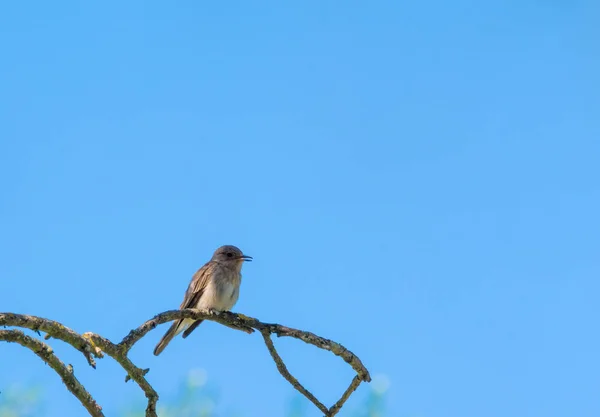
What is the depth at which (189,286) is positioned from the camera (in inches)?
427

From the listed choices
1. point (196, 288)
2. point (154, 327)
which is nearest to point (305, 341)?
point (154, 327)

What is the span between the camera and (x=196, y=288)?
10695 millimetres

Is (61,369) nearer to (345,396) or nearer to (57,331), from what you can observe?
(57,331)

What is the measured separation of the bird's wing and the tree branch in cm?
407

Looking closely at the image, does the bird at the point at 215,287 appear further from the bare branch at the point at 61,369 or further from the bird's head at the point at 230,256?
the bare branch at the point at 61,369

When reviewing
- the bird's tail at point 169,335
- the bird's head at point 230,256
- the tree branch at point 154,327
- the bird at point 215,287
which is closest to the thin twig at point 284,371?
the tree branch at point 154,327

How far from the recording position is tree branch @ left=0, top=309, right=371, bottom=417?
4.45 metres

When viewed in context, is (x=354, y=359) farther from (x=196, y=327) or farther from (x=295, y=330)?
(x=196, y=327)

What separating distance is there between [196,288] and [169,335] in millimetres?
2068

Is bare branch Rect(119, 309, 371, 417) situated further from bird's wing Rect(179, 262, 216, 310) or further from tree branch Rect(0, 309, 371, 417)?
bird's wing Rect(179, 262, 216, 310)

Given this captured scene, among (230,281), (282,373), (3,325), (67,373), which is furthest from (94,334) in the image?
(230,281)

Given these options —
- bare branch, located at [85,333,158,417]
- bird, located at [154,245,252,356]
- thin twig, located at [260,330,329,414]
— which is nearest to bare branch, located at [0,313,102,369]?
bare branch, located at [85,333,158,417]

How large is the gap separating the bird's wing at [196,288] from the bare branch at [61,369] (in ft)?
19.8

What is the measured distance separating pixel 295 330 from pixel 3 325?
208 centimetres
